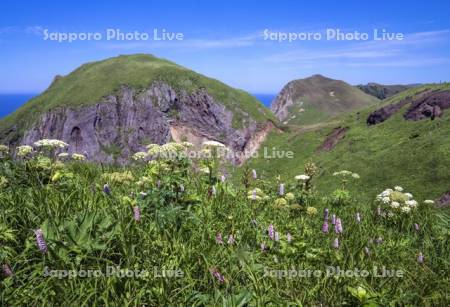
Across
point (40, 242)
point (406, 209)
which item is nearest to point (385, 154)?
point (406, 209)

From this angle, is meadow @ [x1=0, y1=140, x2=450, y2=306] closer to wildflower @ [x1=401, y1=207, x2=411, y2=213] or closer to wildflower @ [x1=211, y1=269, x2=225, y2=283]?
wildflower @ [x1=211, y1=269, x2=225, y2=283]

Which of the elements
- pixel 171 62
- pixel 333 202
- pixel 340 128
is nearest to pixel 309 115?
pixel 171 62

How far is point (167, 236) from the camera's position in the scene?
205 inches

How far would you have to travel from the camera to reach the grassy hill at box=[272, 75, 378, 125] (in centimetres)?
17300

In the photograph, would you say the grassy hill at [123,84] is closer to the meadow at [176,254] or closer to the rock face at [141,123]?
the rock face at [141,123]

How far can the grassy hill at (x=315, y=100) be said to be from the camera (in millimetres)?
173000

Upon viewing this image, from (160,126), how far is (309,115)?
93.3 meters

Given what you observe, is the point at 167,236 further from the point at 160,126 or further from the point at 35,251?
the point at 160,126

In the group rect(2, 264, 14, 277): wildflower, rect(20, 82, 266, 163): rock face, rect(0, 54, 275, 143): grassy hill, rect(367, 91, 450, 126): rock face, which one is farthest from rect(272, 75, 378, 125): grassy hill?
rect(2, 264, 14, 277): wildflower

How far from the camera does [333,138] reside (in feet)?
264

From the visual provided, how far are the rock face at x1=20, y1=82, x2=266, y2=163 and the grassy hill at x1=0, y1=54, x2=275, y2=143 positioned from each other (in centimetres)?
238

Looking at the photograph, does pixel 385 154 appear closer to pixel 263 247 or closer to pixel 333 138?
pixel 333 138

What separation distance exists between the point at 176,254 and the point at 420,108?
227 ft

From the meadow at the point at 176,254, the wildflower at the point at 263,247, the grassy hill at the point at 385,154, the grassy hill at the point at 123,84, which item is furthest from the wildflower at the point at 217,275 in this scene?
the grassy hill at the point at 123,84
